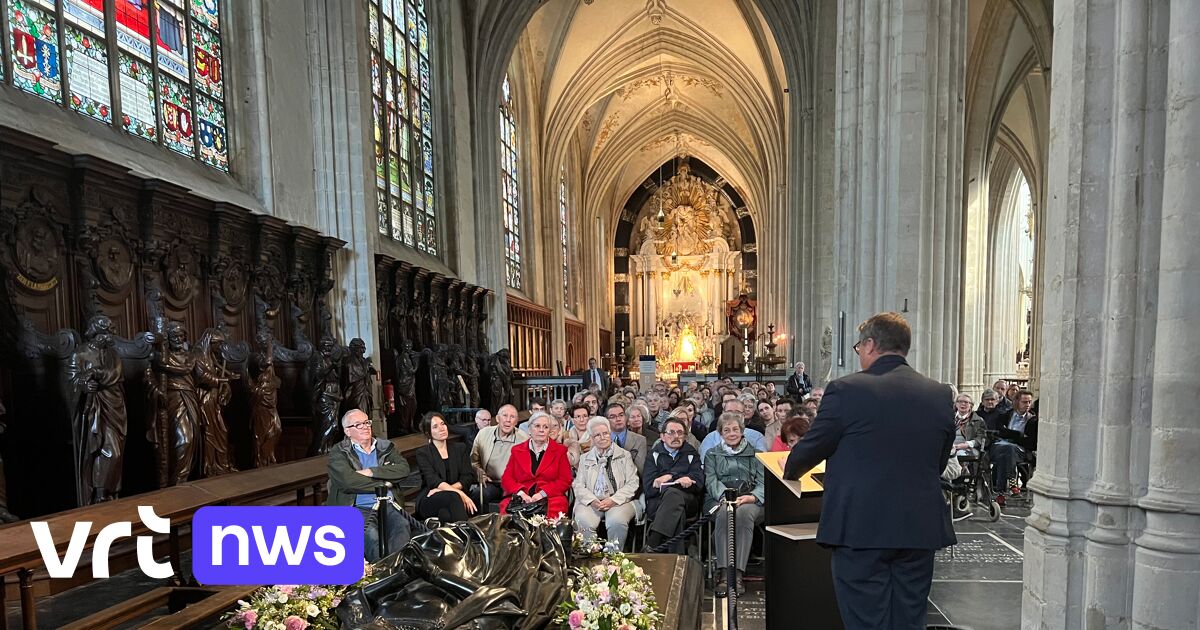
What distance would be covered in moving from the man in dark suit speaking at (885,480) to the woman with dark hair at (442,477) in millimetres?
3184

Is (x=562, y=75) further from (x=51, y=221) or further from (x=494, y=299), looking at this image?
(x=51, y=221)

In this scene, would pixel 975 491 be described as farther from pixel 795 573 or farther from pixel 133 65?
pixel 133 65

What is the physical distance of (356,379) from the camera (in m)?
9.05

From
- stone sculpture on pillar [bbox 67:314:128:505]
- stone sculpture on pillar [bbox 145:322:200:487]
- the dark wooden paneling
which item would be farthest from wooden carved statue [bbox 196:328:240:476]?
stone sculpture on pillar [bbox 67:314:128:505]

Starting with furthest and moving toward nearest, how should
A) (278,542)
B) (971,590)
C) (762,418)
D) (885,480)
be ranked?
(762,418) → (971,590) → (885,480) → (278,542)

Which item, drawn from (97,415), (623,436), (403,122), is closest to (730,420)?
(623,436)

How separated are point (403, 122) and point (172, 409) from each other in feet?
32.1

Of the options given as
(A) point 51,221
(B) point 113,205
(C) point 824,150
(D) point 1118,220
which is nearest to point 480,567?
(D) point 1118,220

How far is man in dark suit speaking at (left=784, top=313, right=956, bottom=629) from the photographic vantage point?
245cm

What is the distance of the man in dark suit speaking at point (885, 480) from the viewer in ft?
8.04

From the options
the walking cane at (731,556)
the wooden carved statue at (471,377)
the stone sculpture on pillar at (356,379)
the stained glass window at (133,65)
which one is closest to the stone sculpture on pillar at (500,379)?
the wooden carved statue at (471,377)

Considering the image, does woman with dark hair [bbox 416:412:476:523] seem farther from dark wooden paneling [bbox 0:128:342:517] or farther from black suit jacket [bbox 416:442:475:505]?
dark wooden paneling [bbox 0:128:342:517]

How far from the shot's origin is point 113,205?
20.6 ft

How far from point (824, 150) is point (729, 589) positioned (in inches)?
503
